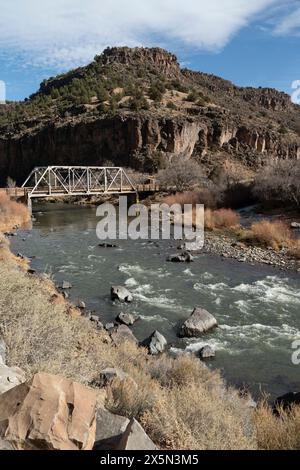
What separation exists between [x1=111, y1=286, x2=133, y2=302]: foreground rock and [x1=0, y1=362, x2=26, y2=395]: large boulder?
990cm

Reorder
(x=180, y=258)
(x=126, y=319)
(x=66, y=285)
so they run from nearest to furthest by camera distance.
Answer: (x=126, y=319) → (x=66, y=285) → (x=180, y=258)

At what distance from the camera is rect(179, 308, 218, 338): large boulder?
1227 cm

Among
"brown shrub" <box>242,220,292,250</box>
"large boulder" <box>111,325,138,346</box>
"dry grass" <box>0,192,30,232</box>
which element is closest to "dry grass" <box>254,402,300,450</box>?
"large boulder" <box>111,325,138,346</box>

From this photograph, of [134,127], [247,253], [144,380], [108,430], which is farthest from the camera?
Result: [134,127]

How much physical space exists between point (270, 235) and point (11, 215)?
21.7m

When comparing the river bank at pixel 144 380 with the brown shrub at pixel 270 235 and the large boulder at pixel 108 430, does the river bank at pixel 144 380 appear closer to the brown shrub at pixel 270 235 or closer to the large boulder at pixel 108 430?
the large boulder at pixel 108 430

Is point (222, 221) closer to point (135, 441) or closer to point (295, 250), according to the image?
point (295, 250)

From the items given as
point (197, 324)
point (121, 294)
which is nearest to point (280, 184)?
point (121, 294)

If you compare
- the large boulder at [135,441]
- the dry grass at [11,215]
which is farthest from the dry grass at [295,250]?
the dry grass at [11,215]

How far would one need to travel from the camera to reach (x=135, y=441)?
12.5 feet

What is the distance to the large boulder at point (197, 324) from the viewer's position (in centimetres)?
1227

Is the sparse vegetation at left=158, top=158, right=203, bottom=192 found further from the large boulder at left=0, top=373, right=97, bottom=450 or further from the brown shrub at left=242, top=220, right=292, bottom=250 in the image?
the large boulder at left=0, top=373, right=97, bottom=450

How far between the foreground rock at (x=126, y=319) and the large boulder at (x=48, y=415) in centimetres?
896
